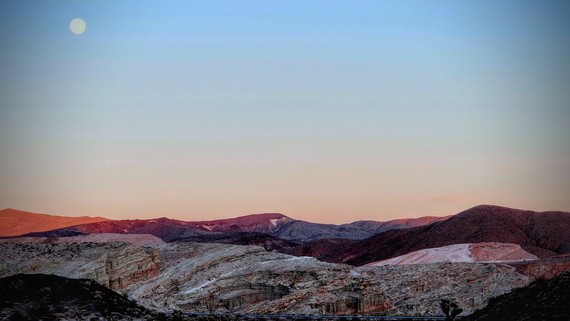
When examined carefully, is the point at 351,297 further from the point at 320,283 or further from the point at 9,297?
the point at 9,297

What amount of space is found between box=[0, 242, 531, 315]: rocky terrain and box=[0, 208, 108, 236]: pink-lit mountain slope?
115 m

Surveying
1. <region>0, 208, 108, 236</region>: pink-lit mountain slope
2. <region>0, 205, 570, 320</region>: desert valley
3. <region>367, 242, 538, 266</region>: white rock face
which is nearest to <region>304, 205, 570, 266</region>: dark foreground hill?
<region>367, 242, 538, 266</region>: white rock face

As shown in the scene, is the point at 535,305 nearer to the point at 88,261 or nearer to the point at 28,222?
the point at 88,261

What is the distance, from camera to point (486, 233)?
77.8 m

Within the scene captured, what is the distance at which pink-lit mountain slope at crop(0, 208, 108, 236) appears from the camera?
156m

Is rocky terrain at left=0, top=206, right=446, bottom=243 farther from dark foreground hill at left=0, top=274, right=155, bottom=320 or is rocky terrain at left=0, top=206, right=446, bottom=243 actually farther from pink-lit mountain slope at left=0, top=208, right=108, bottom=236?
dark foreground hill at left=0, top=274, right=155, bottom=320

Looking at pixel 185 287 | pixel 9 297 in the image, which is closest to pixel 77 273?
pixel 185 287

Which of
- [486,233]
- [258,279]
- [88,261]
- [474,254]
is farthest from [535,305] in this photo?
[486,233]

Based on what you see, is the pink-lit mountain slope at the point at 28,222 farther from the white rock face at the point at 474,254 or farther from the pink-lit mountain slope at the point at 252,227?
the white rock face at the point at 474,254

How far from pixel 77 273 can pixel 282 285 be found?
1353cm

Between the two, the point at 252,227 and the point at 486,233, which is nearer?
the point at 486,233

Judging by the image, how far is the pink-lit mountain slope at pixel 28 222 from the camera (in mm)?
156250

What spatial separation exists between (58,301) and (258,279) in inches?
815

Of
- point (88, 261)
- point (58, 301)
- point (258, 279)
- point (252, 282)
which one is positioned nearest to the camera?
point (58, 301)
